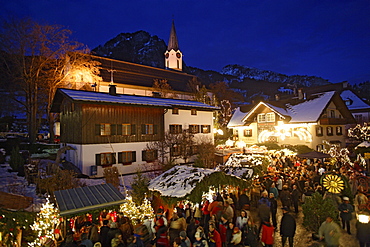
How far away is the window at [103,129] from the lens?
21234mm

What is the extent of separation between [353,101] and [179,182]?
4819cm

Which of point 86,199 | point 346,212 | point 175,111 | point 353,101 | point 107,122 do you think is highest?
point 353,101

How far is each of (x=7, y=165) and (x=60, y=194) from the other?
1517cm

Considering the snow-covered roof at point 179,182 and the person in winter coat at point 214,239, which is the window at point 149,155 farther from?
the person in winter coat at point 214,239

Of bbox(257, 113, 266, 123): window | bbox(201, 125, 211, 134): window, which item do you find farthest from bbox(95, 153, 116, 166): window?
bbox(257, 113, 266, 123): window

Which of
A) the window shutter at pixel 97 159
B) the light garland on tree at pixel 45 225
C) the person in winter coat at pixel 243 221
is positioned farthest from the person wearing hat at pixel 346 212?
the window shutter at pixel 97 159

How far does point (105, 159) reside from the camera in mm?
21453

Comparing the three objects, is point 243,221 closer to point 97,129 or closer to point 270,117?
point 97,129

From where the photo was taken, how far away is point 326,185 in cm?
1109

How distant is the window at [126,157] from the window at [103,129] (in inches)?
89.6

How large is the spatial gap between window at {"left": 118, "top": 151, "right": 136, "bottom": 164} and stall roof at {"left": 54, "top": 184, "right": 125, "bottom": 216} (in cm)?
1287

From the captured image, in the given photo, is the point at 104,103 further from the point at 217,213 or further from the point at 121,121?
the point at 217,213

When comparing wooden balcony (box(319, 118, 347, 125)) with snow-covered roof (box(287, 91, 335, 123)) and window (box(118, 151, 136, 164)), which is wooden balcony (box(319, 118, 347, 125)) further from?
window (box(118, 151, 136, 164))

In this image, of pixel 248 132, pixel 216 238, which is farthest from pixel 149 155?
pixel 248 132
